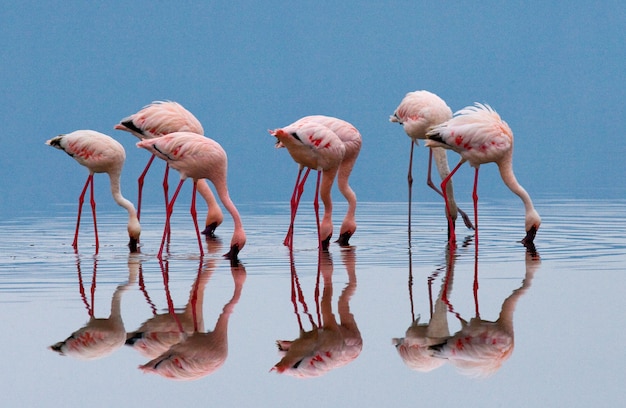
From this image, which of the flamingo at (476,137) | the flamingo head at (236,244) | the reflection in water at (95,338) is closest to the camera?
the reflection in water at (95,338)

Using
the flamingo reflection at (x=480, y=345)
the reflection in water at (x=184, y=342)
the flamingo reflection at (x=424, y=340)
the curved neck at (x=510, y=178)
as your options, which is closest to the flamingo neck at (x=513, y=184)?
the curved neck at (x=510, y=178)

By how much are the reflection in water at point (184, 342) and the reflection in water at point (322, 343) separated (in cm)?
34

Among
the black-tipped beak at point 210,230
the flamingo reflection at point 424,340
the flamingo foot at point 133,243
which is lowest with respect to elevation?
the black-tipped beak at point 210,230

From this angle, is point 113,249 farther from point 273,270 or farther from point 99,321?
point 99,321

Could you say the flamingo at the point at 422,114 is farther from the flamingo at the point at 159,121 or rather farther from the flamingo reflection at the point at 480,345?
the flamingo reflection at the point at 480,345

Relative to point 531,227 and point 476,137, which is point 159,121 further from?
point 531,227

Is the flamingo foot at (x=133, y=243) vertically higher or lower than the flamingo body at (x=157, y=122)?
lower

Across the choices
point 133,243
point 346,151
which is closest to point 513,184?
point 346,151

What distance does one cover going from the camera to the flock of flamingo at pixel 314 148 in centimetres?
1002

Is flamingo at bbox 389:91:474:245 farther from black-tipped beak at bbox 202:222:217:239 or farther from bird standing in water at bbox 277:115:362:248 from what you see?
black-tipped beak at bbox 202:222:217:239

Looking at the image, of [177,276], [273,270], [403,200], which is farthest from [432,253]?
[403,200]

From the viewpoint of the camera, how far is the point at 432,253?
10.4 meters

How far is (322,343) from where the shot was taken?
240 inches

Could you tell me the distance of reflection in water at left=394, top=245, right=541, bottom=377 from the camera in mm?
5645
